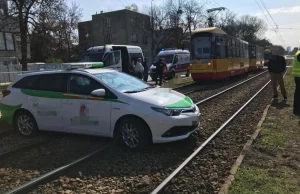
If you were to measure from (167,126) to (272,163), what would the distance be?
1933 millimetres

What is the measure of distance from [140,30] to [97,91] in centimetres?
6196

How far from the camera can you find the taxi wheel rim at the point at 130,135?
22.3 feet

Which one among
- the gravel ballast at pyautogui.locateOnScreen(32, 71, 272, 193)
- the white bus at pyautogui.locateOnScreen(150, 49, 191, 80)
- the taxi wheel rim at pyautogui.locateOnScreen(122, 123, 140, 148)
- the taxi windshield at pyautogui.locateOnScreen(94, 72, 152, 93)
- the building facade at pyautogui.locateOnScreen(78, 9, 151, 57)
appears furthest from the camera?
the building facade at pyautogui.locateOnScreen(78, 9, 151, 57)

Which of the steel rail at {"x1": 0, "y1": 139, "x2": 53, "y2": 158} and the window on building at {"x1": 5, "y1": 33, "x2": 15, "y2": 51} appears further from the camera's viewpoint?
the window on building at {"x1": 5, "y1": 33, "x2": 15, "y2": 51}

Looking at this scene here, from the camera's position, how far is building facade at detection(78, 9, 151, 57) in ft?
213

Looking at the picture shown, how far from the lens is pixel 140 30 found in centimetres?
6762

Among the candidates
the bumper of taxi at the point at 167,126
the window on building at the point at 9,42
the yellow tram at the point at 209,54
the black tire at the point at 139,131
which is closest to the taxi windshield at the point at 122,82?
the black tire at the point at 139,131

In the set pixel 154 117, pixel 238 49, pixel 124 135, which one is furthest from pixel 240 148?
pixel 238 49

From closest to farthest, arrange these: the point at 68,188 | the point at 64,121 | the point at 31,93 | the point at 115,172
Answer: the point at 68,188
the point at 115,172
the point at 64,121
the point at 31,93

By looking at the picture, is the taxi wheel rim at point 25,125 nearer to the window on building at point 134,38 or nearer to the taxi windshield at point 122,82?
the taxi windshield at point 122,82

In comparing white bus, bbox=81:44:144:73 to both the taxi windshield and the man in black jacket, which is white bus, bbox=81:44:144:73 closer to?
the man in black jacket

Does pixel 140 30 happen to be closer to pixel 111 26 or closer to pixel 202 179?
pixel 111 26

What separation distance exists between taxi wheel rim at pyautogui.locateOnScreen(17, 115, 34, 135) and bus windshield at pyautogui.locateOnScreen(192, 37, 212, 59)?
14414mm

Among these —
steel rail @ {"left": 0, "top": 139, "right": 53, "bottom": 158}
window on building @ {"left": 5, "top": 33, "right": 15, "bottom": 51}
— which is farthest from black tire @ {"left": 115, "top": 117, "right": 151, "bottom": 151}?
window on building @ {"left": 5, "top": 33, "right": 15, "bottom": 51}
